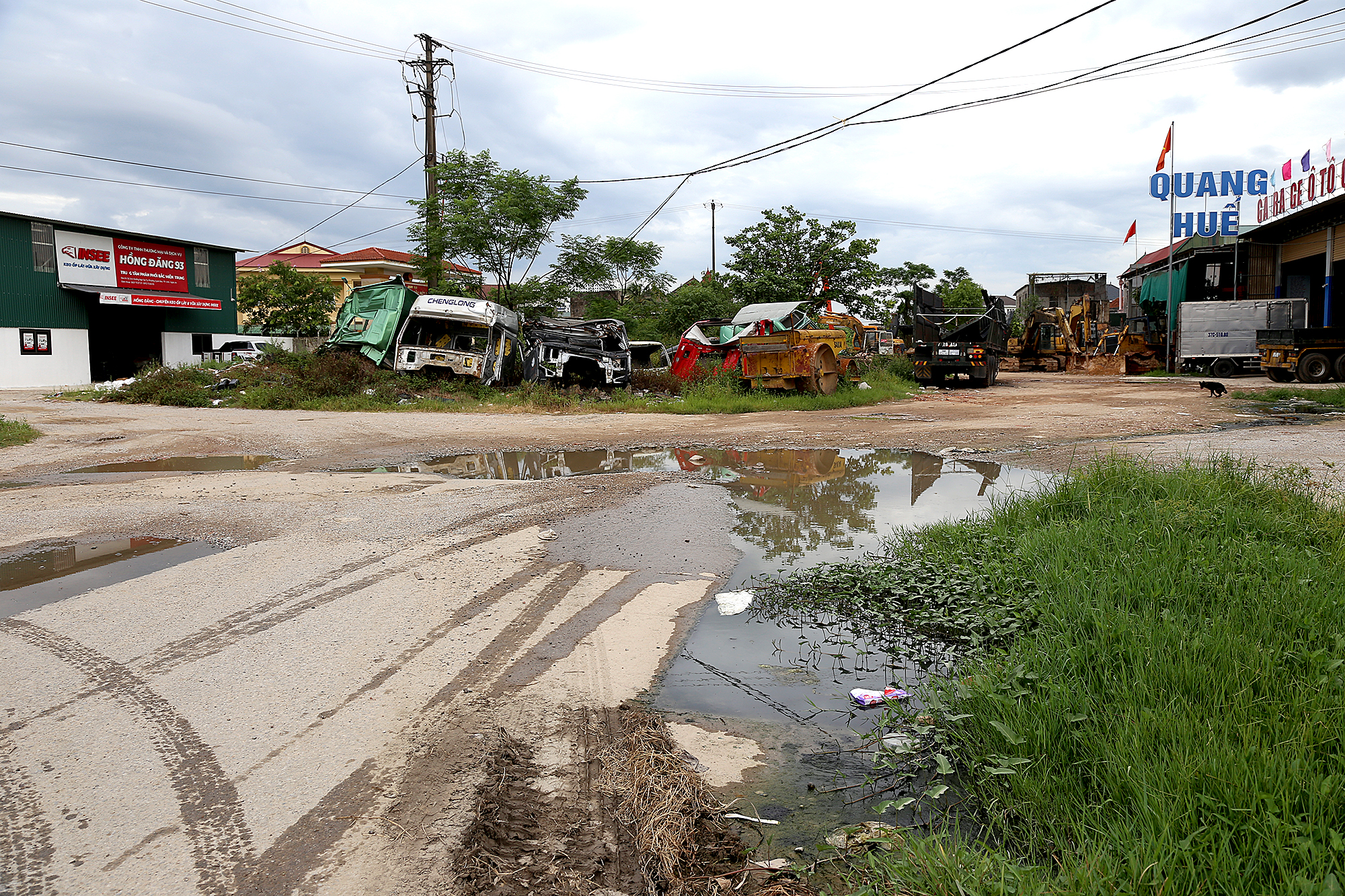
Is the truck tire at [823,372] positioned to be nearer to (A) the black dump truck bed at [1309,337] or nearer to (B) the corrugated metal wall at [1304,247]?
(A) the black dump truck bed at [1309,337]

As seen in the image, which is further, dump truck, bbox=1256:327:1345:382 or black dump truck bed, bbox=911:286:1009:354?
black dump truck bed, bbox=911:286:1009:354

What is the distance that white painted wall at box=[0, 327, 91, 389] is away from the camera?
28.3 metres

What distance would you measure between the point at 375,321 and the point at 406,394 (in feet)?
8.60

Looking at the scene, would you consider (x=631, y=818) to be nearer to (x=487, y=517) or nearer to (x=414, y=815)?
(x=414, y=815)

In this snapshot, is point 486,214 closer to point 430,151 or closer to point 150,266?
point 430,151

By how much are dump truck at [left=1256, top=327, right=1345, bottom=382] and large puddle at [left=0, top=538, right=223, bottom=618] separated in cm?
2532

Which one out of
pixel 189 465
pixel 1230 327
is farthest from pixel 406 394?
pixel 1230 327

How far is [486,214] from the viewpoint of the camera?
22547 millimetres

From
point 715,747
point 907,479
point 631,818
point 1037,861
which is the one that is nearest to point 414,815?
point 631,818

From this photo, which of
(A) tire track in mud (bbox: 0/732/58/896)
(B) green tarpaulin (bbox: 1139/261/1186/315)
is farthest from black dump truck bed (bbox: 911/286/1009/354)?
(A) tire track in mud (bbox: 0/732/58/896)

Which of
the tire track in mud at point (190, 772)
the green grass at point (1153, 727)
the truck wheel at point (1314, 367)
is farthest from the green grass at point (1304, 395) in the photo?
the tire track in mud at point (190, 772)

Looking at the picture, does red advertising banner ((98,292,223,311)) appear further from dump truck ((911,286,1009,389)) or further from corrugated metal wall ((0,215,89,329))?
dump truck ((911,286,1009,389))

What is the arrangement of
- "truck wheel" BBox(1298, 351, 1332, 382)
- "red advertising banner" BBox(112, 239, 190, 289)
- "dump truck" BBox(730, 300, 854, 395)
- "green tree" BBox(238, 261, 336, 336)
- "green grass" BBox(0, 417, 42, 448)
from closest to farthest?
"green grass" BBox(0, 417, 42, 448) < "dump truck" BBox(730, 300, 854, 395) < "truck wheel" BBox(1298, 351, 1332, 382) < "red advertising banner" BBox(112, 239, 190, 289) < "green tree" BBox(238, 261, 336, 336)

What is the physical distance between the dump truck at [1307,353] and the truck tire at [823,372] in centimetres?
1234
